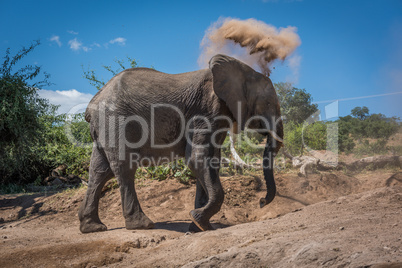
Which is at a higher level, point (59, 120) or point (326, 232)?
point (59, 120)

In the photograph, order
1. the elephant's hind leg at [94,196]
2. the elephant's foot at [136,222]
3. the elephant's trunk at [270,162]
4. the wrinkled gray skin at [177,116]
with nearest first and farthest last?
the wrinkled gray skin at [177,116]
the elephant's foot at [136,222]
the elephant's trunk at [270,162]
the elephant's hind leg at [94,196]

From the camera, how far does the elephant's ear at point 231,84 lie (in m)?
5.37

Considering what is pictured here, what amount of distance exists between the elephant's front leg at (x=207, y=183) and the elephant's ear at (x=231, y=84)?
2.63ft

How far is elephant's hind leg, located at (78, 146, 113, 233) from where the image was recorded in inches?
228

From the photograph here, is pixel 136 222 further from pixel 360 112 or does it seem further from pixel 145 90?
pixel 360 112

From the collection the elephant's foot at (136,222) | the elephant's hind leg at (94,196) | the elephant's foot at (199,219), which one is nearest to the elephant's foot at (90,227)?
the elephant's hind leg at (94,196)

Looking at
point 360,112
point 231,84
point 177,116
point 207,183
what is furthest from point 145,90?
point 360,112

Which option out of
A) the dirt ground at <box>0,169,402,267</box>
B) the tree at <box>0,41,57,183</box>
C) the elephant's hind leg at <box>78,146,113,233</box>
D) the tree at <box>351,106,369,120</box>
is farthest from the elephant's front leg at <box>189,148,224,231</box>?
the tree at <box>351,106,369,120</box>

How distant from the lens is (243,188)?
7.81m

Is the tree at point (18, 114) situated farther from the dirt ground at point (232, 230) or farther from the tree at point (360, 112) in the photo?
the tree at point (360, 112)

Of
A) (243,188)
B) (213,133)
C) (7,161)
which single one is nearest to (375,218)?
(213,133)

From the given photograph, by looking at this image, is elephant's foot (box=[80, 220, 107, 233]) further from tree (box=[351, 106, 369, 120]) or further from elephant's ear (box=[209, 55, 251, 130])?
tree (box=[351, 106, 369, 120])

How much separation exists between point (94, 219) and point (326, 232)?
3.91m

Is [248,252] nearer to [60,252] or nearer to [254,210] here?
[60,252]
